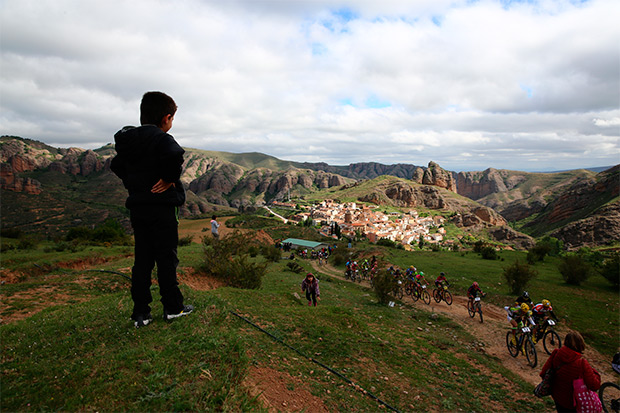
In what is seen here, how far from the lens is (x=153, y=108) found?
4.21m

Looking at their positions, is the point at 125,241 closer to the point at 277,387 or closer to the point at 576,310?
the point at 277,387

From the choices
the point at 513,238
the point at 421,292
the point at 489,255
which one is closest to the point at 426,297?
the point at 421,292

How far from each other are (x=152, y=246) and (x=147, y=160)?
1353mm

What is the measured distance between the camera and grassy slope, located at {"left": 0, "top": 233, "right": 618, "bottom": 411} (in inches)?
114

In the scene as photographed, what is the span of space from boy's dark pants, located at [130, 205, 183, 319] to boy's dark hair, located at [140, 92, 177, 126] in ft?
4.60

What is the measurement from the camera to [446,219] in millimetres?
145500

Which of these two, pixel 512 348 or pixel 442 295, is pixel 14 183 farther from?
pixel 512 348

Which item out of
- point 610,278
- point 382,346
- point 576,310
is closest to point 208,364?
point 382,346

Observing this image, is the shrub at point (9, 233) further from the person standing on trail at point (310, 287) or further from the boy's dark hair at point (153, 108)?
the boy's dark hair at point (153, 108)

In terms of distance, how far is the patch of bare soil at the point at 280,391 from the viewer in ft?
11.8

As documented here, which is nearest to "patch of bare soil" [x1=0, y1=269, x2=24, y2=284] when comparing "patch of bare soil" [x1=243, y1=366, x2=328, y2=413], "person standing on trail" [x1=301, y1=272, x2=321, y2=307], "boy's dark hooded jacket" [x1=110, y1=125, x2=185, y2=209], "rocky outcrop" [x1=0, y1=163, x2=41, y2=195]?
"person standing on trail" [x1=301, y1=272, x2=321, y2=307]

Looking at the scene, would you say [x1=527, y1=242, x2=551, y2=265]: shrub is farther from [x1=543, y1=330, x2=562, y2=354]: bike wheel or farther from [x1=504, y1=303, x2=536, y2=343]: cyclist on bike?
[x1=504, y1=303, x2=536, y2=343]: cyclist on bike

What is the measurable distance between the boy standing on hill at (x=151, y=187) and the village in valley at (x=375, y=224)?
78.9 metres

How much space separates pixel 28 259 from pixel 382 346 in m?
21.4
